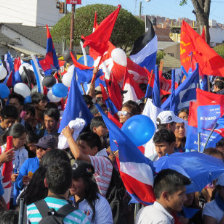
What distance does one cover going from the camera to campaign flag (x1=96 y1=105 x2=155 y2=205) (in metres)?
3.29

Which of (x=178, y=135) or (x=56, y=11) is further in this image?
(x=56, y=11)

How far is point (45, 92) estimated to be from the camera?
8.65 metres

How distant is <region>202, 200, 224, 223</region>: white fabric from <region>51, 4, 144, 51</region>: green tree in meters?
25.5

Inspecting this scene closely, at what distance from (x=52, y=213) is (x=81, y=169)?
711 millimetres

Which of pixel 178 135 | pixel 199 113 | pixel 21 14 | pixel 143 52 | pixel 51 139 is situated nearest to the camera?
pixel 51 139

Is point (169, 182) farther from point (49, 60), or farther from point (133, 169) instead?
point (49, 60)

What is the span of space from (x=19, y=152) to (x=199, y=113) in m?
2.06

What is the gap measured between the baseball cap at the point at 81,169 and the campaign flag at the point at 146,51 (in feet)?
19.0

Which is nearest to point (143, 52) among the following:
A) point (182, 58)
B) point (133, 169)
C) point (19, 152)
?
point (182, 58)

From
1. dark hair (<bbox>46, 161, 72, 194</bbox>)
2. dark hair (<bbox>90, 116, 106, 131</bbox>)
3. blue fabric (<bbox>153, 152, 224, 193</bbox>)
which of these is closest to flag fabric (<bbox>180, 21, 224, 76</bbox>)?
dark hair (<bbox>90, 116, 106, 131</bbox>)

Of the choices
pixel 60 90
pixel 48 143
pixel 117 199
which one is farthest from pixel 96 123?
pixel 60 90

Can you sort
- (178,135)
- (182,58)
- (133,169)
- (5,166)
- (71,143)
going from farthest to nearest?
1. (182,58)
2. (178,135)
3. (5,166)
4. (71,143)
5. (133,169)

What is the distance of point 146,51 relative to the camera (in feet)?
30.0

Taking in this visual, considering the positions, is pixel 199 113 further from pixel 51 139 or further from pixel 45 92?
pixel 45 92
